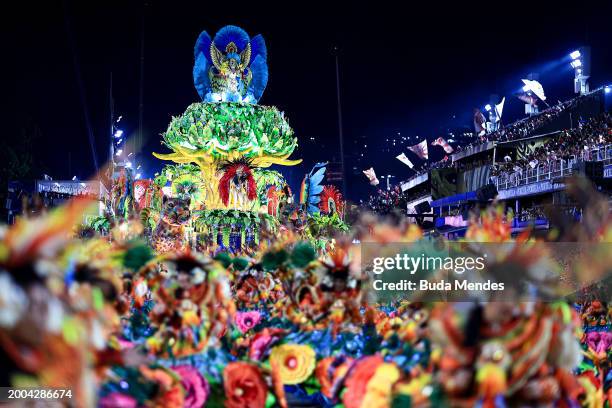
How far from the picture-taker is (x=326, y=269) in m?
9.39

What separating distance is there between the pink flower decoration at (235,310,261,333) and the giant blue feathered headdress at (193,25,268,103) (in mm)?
13448

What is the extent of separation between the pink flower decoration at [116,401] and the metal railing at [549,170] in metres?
18.6

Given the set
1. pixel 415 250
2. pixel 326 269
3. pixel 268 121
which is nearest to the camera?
pixel 326 269

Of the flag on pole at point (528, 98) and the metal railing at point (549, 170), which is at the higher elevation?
the flag on pole at point (528, 98)

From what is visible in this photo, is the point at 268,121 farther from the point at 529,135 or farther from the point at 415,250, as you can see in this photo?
the point at 529,135

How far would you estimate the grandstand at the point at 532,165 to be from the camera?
22750 millimetres

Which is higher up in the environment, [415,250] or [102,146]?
[102,146]

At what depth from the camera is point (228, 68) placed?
2475cm

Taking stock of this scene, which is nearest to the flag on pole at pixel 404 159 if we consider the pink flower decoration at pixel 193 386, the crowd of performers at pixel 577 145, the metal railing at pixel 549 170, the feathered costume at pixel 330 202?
the metal railing at pixel 549 170

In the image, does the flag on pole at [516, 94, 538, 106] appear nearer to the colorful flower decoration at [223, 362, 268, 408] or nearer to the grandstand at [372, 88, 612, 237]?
the grandstand at [372, 88, 612, 237]

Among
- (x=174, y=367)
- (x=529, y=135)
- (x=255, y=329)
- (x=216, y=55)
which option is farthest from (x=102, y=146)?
(x=174, y=367)

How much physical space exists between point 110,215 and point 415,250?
494 inches

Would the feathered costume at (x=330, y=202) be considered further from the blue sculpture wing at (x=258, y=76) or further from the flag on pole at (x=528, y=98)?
the flag on pole at (x=528, y=98)

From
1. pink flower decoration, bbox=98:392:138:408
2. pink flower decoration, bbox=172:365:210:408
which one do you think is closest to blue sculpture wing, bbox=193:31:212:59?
pink flower decoration, bbox=172:365:210:408
